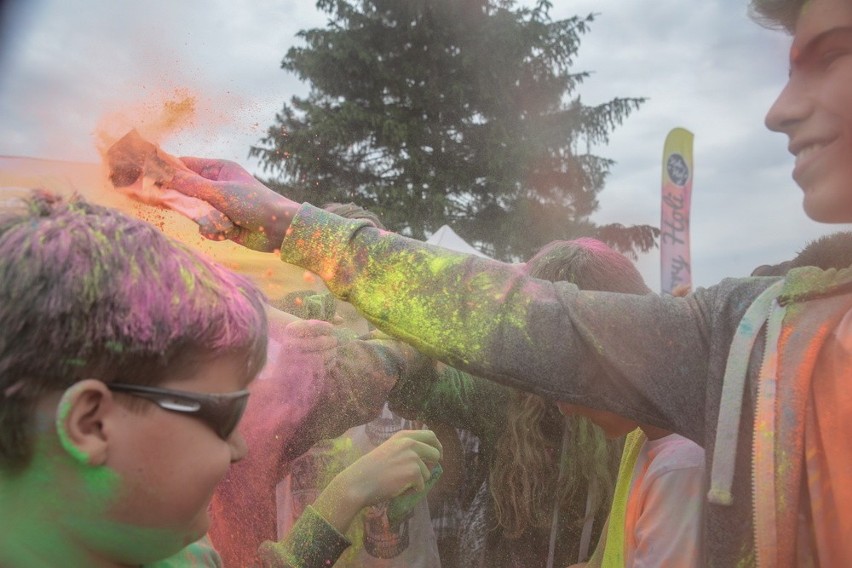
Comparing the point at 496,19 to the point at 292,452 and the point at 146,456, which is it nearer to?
the point at 292,452

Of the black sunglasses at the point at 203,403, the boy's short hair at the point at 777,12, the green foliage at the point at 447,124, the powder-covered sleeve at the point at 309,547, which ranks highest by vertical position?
the green foliage at the point at 447,124

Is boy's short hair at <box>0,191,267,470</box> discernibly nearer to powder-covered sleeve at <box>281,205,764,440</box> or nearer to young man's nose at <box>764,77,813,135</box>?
powder-covered sleeve at <box>281,205,764,440</box>

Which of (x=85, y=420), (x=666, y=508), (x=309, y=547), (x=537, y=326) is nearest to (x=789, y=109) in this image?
(x=537, y=326)

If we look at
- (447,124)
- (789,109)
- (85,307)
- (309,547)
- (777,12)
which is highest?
(447,124)

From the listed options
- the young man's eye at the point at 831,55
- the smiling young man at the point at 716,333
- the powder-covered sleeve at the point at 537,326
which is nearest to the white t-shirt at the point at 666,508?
the smiling young man at the point at 716,333

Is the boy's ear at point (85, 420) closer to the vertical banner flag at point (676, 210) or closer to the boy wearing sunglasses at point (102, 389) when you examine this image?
the boy wearing sunglasses at point (102, 389)

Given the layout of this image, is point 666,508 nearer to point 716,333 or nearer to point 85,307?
point 716,333

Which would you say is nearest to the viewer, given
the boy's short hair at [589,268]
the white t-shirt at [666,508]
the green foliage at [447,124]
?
the white t-shirt at [666,508]

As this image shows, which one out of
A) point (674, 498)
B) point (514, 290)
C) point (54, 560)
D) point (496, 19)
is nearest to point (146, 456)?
point (54, 560)

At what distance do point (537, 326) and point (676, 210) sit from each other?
1607mm

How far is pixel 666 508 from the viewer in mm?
1427

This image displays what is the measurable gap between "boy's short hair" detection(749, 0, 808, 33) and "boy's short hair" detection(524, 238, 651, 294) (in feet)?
2.86

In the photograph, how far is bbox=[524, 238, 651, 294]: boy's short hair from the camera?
196cm

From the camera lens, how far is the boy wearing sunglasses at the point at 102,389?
2.73ft
